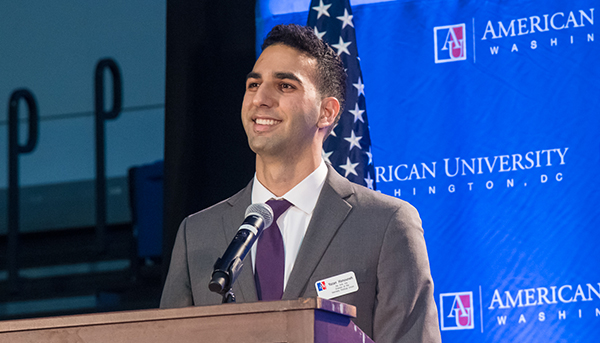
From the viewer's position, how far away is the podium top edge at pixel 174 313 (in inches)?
45.5

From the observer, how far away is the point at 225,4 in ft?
11.1

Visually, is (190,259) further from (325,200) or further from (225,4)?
(225,4)

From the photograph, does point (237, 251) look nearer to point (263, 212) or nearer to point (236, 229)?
point (263, 212)

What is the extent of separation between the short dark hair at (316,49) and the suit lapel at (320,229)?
0.81 feet

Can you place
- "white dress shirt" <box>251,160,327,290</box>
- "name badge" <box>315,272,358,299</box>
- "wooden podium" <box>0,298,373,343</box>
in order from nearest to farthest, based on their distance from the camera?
"wooden podium" <box>0,298,373,343</box>
"name badge" <box>315,272,358,299</box>
"white dress shirt" <box>251,160,327,290</box>

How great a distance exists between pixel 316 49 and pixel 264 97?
23 centimetres

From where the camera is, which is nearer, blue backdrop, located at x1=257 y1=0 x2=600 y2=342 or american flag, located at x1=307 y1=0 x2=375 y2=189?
blue backdrop, located at x1=257 y1=0 x2=600 y2=342

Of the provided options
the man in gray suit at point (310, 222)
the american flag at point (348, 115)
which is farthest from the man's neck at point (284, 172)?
the american flag at point (348, 115)

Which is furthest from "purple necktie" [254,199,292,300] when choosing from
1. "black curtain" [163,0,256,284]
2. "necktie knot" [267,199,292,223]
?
"black curtain" [163,0,256,284]

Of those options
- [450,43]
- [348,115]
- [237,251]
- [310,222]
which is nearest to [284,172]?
[310,222]

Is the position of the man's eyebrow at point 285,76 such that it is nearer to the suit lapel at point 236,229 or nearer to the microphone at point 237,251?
the suit lapel at point 236,229

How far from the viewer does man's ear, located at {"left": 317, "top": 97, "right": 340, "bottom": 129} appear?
2.10 metres

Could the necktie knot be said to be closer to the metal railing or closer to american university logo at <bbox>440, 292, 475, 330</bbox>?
american university logo at <bbox>440, 292, 475, 330</bbox>

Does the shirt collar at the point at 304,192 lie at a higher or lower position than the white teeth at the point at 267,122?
lower
